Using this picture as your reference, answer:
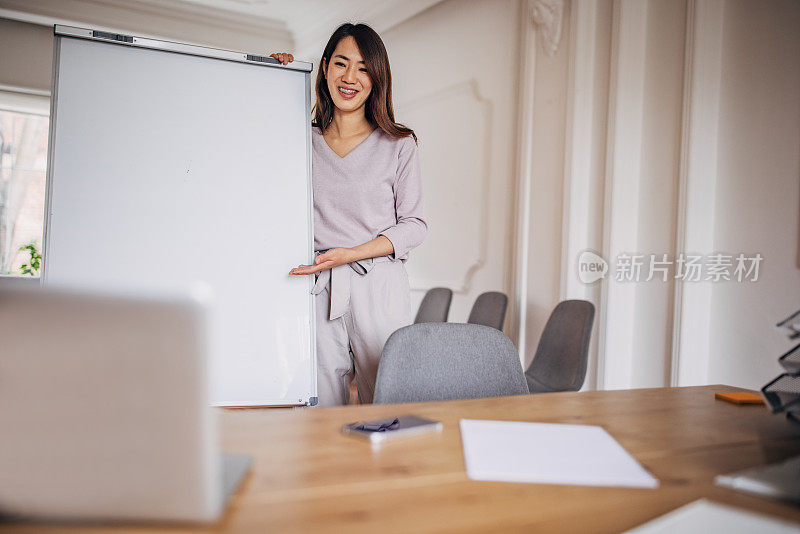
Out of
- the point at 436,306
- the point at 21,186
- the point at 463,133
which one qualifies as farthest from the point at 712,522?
the point at 21,186

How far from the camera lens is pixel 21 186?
547 cm

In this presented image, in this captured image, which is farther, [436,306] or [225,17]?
[225,17]

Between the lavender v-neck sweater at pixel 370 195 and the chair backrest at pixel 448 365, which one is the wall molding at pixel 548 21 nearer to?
the lavender v-neck sweater at pixel 370 195

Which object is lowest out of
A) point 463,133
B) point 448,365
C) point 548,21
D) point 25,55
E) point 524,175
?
point 448,365

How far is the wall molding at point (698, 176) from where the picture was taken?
8.16 feet

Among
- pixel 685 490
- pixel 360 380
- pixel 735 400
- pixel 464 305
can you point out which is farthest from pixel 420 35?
pixel 685 490

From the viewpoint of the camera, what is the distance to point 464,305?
13.5 feet

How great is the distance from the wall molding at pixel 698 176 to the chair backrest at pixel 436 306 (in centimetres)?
149

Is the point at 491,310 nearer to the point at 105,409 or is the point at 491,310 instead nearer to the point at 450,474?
the point at 450,474

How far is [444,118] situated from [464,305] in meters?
1.34

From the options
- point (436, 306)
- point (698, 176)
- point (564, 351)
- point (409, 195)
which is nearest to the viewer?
point (409, 195)

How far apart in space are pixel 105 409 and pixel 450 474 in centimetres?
40

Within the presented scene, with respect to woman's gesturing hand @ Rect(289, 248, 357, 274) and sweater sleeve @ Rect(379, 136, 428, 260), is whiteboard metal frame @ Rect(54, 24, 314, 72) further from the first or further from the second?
woman's gesturing hand @ Rect(289, 248, 357, 274)

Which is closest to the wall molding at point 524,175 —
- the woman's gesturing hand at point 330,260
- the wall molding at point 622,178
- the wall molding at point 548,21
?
the wall molding at point 548,21
